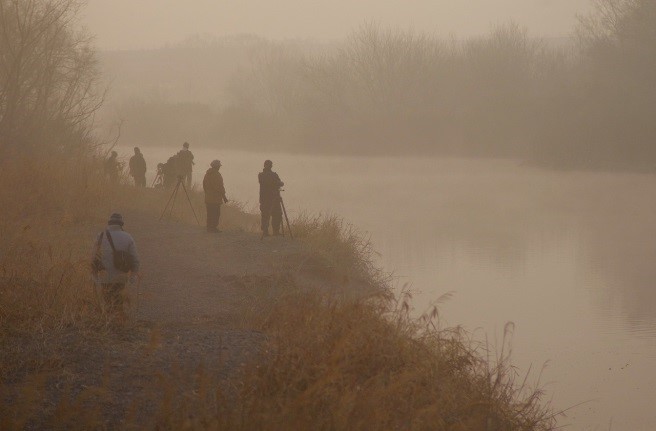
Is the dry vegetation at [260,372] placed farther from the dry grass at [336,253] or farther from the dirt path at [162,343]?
the dry grass at [336,253]

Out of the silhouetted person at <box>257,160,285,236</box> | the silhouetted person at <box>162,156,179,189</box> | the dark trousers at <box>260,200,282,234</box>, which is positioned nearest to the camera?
the silhouetted person at <box>257,160,285,236</box>

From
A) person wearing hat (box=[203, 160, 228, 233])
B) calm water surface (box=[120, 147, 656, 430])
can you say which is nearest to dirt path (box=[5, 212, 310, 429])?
person wearing hat (box=[203, 160, 228, 233])

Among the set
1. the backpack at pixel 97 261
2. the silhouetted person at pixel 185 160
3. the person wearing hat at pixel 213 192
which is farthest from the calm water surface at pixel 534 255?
the silhouetted person at pixel 185 160

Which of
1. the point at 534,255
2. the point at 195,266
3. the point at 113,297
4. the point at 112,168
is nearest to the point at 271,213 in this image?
the point at 195,266

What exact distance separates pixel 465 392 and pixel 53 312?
427cm

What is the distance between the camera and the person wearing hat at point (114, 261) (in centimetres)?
1025

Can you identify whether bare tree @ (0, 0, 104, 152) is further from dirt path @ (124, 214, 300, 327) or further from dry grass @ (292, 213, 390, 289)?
dry grass @ (292, 213, 390, 289)

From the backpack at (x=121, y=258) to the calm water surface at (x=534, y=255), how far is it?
3242 mm

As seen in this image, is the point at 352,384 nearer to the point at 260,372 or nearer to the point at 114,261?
the point at 260,372

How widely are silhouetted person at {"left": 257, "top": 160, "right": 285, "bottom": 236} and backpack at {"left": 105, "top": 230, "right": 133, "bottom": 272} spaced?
303 inches

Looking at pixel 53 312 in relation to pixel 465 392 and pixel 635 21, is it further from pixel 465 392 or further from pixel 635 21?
pixel 635 21

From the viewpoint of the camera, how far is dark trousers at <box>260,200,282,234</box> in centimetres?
1881

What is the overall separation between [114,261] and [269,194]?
8337 mm

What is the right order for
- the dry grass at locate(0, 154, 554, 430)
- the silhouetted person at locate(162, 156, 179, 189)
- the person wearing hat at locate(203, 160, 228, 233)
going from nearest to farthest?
the dry grass at locate(0, 154, 554, 430), the person wearing hat at locate(203, 160, 228, 233), the silhouetted person at locate(162, 156, 179, 189)
